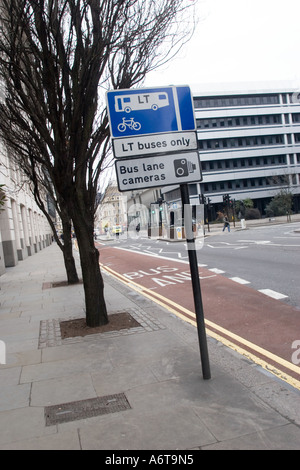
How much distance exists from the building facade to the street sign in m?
57.9

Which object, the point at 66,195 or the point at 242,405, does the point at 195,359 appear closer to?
the point at 242,405

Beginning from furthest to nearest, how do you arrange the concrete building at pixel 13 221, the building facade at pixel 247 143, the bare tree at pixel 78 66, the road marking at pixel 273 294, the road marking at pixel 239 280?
the building facade at pixel 247 143, the concrete building at pixel 13 221, the road marking at pixel 239 280, the road marking at pixel 273 294, the bare tree at pixel 78 66

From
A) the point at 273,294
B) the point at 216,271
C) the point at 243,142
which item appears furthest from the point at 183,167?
the point at 243,142

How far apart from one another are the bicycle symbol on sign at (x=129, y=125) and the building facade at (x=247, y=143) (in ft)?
190

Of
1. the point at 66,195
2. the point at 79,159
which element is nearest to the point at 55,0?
the point at 79,159

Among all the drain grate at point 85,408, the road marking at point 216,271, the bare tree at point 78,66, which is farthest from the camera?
the road marking at point 216,271

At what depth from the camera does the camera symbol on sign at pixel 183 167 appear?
386 cm

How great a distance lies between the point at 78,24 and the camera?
5.75 m

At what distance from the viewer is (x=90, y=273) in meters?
6.49

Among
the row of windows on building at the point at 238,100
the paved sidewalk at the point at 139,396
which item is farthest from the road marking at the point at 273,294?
the row of windows on building at the point at 238,100

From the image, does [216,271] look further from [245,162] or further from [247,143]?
[247,143]

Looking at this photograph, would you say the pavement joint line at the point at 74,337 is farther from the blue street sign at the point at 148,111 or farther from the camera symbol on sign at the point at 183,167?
the blue street sign at the point at 148,111

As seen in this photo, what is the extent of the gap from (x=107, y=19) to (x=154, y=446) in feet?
18.4

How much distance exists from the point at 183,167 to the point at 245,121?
65.9 metres
